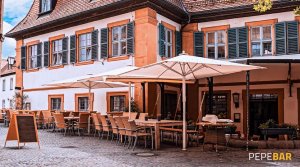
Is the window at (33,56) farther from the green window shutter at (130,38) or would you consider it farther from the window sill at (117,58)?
the green window shutter at (130,38)

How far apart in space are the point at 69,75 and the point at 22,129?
29.8 ft

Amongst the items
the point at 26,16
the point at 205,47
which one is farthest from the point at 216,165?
the point at 26,16

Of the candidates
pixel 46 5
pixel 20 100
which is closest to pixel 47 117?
pixel 20 100

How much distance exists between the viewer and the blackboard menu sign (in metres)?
10.8

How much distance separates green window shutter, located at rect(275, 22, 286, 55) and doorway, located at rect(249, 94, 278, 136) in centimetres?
202

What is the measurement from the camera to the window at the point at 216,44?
715 inches

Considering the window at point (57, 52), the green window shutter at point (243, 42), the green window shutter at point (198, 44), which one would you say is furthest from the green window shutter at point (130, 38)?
the window at point (57, 52)

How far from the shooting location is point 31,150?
10.5 meters

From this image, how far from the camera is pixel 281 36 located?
16734 mm

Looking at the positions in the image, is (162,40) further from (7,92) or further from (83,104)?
(7,92)

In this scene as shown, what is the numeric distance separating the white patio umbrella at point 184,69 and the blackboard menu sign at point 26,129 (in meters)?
2.82

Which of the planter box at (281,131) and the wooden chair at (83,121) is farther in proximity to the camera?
the wooden chair at (83,121)

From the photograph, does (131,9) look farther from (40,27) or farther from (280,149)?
(280,149)

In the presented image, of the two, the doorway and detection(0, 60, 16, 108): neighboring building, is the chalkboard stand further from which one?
detection(0, 60, 16, 108): neighboring building
